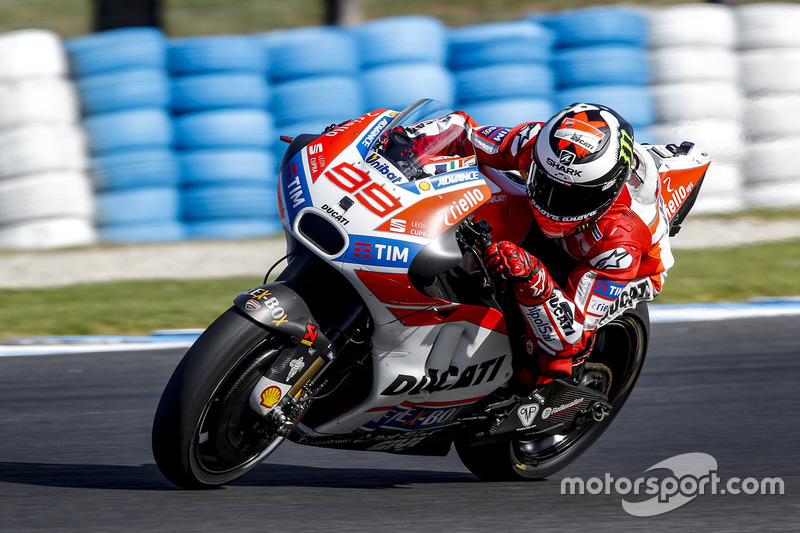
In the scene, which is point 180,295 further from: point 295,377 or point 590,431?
point 295,377

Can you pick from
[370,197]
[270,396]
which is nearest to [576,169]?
[370,197]

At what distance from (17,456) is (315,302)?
5.46 feet

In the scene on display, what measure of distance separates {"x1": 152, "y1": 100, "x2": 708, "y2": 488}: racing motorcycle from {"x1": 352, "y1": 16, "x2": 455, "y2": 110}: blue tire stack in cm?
544

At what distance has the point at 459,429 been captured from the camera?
422 cm

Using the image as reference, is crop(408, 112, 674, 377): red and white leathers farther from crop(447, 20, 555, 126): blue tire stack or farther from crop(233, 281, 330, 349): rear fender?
crop(447, 20, 555, 126): blue tire stack

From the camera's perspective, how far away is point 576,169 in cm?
369

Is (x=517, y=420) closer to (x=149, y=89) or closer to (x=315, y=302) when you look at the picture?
(x=315, y=302)

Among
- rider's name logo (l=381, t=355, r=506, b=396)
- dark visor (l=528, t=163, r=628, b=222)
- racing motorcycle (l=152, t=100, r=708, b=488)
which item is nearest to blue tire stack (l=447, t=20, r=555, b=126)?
racing motorcycle (l=152, t=100, r=708, b=488)

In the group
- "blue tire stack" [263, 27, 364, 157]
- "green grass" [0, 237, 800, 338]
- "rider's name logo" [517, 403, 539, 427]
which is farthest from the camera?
"blue tire stack" [263, 27, 364, 157]

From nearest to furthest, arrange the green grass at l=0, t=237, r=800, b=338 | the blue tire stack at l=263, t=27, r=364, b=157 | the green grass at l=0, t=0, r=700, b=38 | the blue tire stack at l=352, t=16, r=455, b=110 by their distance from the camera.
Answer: the green grass at l=0, t=237, r=800, b=338 → the blue tire stack at l=263, t=27, r=364, b=157 → the blue tire stack at l=352, t=16, r=455, b=110 → the green grass at l=0, t=0, r=700, b=38

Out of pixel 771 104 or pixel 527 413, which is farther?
pixel 771 104

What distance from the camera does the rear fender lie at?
3574mm

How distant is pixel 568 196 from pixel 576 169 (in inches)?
4.1

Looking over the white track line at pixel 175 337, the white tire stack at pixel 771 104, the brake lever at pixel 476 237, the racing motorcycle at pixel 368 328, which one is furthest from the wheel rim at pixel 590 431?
the white tire stack at pixel 771 104
